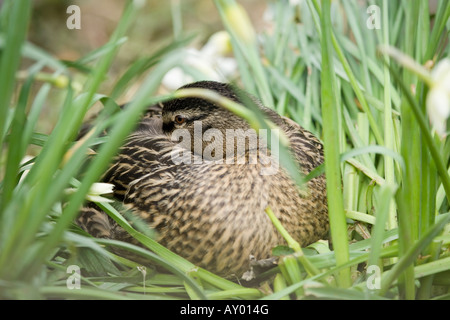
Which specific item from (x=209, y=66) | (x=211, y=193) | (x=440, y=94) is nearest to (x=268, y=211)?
(x=211, y=193)

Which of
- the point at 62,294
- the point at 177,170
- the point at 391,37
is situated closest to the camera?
the point at 62,294

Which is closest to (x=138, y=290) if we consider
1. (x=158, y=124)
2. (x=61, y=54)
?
(x=158, y=124)

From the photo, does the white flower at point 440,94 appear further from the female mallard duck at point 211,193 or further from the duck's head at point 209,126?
the duck's head at point 209,126

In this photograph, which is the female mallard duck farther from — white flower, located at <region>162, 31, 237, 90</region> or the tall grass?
white flower, located at <region>162, 31, 237, 90</region>

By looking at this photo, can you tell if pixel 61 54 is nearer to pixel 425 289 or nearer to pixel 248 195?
pixel 248 195

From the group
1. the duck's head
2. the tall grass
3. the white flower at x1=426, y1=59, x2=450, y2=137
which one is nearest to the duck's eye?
the duck's head

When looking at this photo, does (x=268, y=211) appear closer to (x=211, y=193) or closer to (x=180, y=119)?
(x=211, y=193)

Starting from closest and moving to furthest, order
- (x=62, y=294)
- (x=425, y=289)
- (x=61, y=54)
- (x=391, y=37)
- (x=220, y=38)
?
1. (x=62, y=294)
2. (x=425, y=289)
3. (x=391, y=37)
4. (x=220, y=38)
5. (x=61, y=54)
